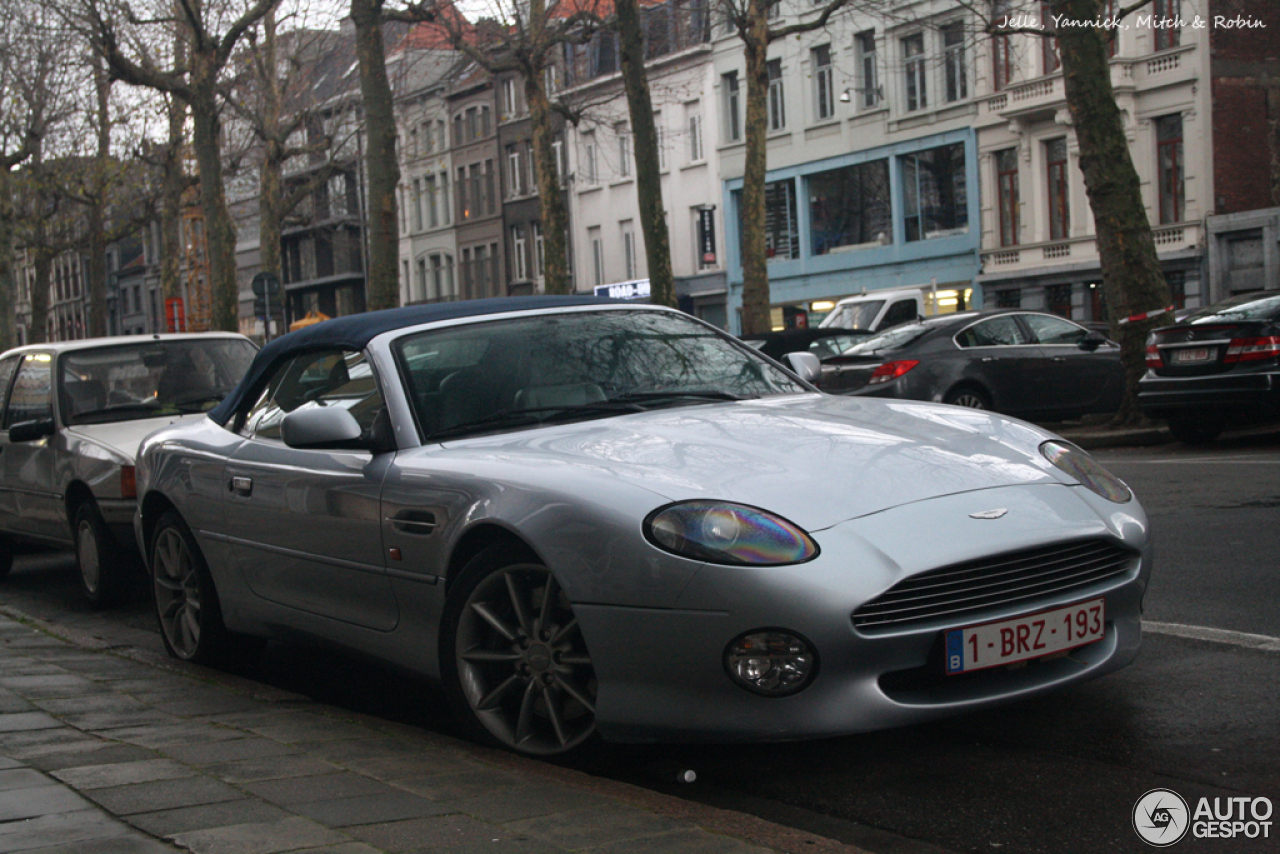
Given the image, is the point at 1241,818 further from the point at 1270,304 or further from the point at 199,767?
the point at 1270,304

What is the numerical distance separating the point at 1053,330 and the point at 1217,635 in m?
12.2

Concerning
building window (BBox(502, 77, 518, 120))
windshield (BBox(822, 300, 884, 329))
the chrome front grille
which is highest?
building window (BBox(502, 77, 518, 120))

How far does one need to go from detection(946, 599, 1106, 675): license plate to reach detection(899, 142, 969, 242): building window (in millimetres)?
37931

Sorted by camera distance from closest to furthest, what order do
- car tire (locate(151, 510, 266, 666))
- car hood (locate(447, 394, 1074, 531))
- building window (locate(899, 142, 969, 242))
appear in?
car hood (locate(447, 394, 1074, 531)) < car tire (locate(151, 510, 266, 666)) < building window (locate(899, 142, 969, 242))

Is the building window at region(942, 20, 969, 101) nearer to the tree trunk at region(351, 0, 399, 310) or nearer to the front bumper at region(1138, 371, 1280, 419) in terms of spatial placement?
the tree trunk at region(351, 0, 399, 310)

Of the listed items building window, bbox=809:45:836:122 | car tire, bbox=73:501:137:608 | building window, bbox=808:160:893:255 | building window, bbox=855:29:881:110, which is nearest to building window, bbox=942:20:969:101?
building window, bbox=855:29:881:110

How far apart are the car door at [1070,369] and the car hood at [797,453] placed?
40.5 ft

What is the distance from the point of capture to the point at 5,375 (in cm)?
1026

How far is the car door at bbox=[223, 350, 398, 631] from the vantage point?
16.1 feet

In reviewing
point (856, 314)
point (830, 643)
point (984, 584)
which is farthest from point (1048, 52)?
point (830, 643)

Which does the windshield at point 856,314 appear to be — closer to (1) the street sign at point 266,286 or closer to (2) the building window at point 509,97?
(1) the street sign at point 266,286

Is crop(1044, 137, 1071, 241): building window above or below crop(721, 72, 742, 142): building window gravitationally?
below

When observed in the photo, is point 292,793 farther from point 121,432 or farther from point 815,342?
point 815,342

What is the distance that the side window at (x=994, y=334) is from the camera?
16.6m
